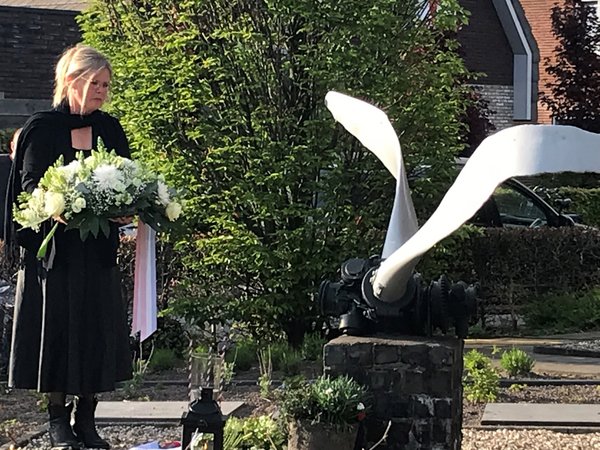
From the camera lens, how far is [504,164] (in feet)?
15.5

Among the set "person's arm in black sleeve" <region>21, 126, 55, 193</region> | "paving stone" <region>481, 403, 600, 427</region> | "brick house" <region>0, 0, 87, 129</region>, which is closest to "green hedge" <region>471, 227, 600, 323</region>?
"paving stone" <region>481, 403, 600, 427</region>

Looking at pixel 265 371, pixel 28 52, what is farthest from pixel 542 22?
pixel 265 371

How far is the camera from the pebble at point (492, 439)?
6320 mm

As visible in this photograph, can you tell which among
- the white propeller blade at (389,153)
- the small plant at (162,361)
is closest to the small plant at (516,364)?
the small plant at (162,361)

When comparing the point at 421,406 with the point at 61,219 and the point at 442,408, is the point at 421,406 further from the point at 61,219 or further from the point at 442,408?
the point at 61,219

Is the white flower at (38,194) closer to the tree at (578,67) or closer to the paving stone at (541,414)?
the paving stone at (541,414)

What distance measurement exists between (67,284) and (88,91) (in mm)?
907

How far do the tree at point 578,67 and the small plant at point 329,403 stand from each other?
63.4 feet

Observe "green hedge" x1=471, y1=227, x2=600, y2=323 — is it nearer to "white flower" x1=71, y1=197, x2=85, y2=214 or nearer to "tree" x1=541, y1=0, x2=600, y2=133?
"white flower" x1=71, y1=197, x2=85, y2=214

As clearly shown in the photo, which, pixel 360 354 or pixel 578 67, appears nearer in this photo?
pixel 360 354

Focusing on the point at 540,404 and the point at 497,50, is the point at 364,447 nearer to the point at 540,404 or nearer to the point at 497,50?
the point at 540,404

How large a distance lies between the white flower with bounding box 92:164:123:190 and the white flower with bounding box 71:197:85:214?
0.11 m

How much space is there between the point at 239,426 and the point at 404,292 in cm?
110

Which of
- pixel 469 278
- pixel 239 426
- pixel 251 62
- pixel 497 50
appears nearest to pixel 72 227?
pixel 239 426
